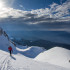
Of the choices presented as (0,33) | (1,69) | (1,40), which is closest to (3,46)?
(1,40)

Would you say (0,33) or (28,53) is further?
(0,33)

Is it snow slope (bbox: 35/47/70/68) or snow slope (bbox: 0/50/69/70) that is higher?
snow slope (bbox: 0/50/69/70)

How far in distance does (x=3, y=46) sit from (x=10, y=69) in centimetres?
8958

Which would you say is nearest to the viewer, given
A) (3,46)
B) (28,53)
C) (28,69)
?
(28,69)

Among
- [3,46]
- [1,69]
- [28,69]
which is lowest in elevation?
[3,46]

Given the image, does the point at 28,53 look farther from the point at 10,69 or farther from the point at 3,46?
the point at 10,69

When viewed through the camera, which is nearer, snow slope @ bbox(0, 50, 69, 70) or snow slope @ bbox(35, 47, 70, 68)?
snow slope @ bbox(0, 50, 69, 70)

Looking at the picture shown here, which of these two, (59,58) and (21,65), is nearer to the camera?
(21,65)

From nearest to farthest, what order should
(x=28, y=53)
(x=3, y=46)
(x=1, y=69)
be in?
(x=1, y=69) < (x=3, y=46) < (x=28, y=53)

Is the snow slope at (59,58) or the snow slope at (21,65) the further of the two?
the snow slope at (59,58)

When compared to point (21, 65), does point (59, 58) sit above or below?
below

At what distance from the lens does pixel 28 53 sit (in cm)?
10188

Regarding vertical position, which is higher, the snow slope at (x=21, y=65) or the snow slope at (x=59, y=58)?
the snow slope at (x=21, y=65)

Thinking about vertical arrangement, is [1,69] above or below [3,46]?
above
